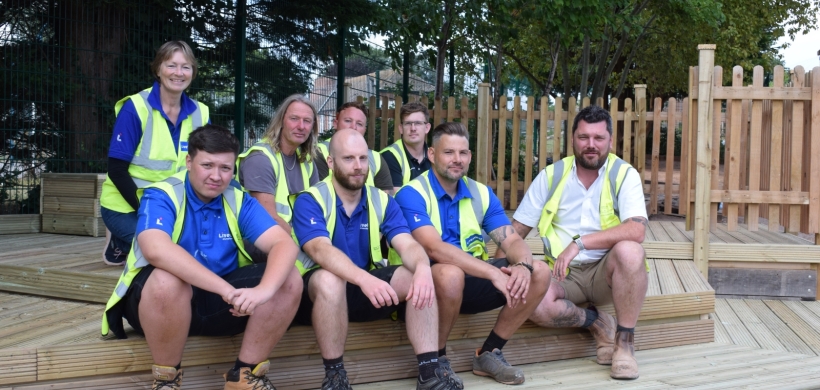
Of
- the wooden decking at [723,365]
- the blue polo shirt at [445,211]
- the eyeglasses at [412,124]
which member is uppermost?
the eyeglasses at [412,124]

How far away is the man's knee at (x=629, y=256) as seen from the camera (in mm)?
4117

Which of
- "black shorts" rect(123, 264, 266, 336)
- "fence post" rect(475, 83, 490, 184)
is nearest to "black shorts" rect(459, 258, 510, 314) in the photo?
"black shorts" rect(123, 264, 266, 336)

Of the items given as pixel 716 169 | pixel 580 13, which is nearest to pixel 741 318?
pixel 716 169

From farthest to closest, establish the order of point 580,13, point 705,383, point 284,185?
point 580,13
point 284,185
point 705,383

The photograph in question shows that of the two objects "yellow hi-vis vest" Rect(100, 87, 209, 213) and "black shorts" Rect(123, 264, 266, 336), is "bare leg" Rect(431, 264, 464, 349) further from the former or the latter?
"yellow hi-vis vest" Rect(100, 87, 209, 213)

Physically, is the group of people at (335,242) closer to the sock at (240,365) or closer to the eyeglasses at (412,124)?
the sock at (240,365)

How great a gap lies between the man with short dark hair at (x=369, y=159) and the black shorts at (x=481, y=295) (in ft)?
3.61

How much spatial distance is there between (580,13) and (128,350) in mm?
7098

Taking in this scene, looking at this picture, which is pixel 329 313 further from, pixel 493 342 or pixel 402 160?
pixel 402 160

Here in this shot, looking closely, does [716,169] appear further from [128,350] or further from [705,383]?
[128,350]

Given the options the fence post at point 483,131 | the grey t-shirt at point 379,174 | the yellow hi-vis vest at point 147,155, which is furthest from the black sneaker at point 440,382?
the fence post at point 483,131

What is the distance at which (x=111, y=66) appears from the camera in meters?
6.64

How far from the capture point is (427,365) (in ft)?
11.8

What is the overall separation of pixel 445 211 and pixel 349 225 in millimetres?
587
